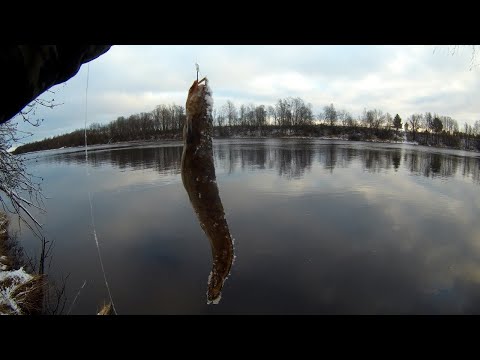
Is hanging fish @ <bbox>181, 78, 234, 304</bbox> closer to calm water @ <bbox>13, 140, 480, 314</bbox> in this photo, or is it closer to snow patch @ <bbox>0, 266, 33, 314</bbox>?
snow patch @ <bbox>0, 266, 33, 314</bbox>

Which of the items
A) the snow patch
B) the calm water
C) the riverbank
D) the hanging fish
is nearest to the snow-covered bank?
the snow patch

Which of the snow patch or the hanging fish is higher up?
the hanging fish

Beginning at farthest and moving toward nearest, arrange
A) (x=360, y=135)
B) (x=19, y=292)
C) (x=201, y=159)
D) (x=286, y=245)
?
(x=360, y=135) → (x=286, y=245) → (x=19, y=292) → (x=201, y=159)

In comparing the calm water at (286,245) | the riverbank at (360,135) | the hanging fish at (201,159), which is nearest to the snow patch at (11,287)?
the calm water at (286,245)

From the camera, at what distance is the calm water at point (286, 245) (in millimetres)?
10852

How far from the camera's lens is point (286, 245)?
1434cm

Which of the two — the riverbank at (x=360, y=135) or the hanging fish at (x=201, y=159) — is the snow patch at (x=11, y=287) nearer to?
the hanging fish at (x=201, y=159)

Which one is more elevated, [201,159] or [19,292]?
[201,159]

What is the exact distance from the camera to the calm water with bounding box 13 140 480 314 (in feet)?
35.6

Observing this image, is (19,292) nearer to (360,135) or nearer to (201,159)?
(201,159)

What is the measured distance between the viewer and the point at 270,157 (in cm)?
3981

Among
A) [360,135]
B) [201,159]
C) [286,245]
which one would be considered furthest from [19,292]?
[360,135]
